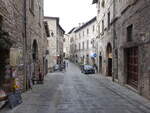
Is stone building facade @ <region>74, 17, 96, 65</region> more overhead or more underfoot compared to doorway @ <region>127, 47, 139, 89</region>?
more overhead

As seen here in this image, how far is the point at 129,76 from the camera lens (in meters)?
11.9

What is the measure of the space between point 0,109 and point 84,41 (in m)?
38.6

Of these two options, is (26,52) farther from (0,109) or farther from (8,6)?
(0,109)

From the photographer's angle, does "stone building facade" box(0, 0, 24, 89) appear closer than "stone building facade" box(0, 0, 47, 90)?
Yes

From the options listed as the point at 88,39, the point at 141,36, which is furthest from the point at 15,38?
the point at 88,39

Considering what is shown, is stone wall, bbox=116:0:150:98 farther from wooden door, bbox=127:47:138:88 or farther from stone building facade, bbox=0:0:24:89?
stone building facade, bbox=0:0:24:89

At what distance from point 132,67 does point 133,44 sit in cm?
175

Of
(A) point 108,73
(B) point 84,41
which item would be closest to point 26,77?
(A) point 108,73

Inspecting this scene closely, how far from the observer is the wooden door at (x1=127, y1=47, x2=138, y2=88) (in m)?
10.5

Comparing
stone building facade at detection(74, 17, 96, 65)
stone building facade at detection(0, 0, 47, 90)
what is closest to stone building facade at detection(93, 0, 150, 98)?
stone building facade at detection(0, 0, 47, 90)

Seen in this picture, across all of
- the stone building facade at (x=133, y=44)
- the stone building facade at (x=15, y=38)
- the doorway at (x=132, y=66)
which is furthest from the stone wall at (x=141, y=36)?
the stone building facade at (x=15, y=38)

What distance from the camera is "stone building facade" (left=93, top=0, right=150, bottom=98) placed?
868 centimetres

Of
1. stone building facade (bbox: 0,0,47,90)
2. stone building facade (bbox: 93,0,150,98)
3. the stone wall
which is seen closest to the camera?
stone building facade (bbox: 0,0,47,90)

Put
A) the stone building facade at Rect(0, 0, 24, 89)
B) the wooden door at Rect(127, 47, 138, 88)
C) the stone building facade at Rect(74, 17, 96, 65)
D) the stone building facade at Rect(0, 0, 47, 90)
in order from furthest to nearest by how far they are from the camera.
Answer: the stone building facade at Rect(74, 17, 96, 65)
the wooden door at Rect(127, 47, 138, 88)
the stone building facade at Rect(0, 0, 47, 90)
the stone building facade at Rect(0, 0, 24, 89)
